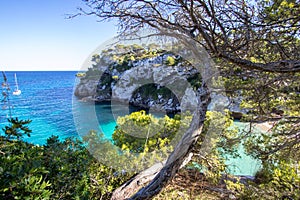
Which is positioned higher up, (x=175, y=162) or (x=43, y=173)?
(x=43, y=173)

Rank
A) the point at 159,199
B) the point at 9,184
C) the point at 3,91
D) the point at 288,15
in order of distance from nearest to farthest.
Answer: the point at 9,184 → the point at 3,91 → the point at 288,15 → the point at 159,199

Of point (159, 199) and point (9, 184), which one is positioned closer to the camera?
point (9, 184)

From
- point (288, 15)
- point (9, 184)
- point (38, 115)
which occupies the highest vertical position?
point (288, 15)

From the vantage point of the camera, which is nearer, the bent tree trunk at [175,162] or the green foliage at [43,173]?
the green foliage at [43,173]

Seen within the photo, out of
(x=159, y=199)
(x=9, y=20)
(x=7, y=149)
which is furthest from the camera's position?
(x=9, y=20)

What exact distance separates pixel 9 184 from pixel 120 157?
240 centimetres

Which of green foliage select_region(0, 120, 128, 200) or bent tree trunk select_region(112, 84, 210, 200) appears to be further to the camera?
bent tree trunk select_region(112, 84, 210, 200)

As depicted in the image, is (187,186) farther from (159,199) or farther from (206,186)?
(159,199)

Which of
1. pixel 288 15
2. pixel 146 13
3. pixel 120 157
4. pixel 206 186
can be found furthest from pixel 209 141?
pixel 146 13

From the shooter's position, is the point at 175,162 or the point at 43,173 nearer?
the point at 43,173

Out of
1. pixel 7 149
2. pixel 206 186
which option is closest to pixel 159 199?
pixel 206 186

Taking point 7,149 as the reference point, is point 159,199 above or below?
below

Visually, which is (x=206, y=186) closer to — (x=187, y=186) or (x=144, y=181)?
(x=187, y=186)

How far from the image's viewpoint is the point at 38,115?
42.9 ft
